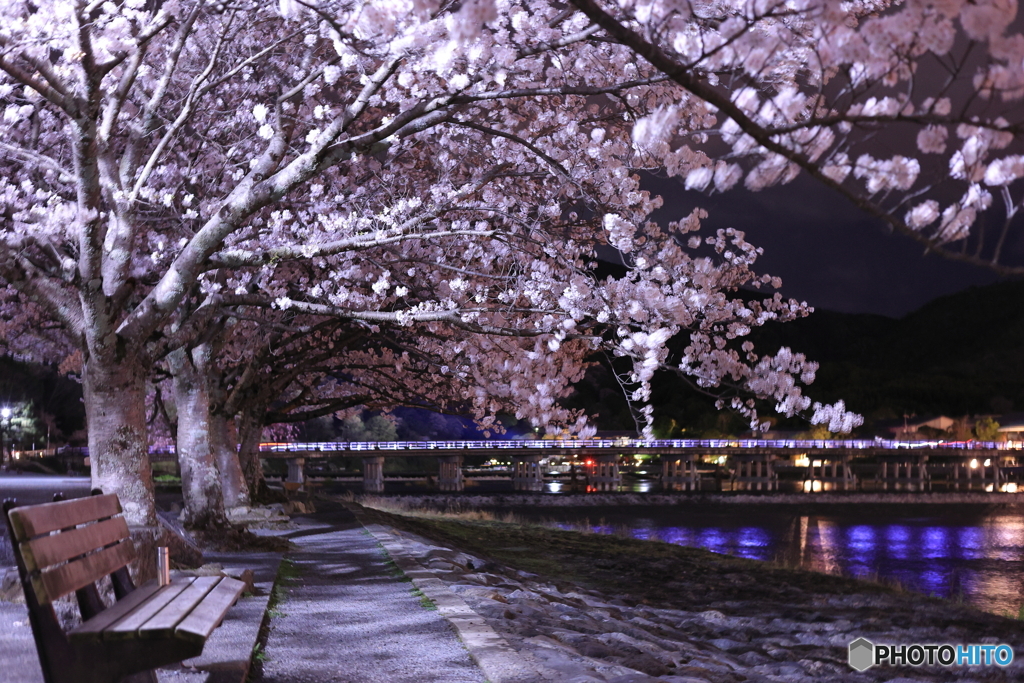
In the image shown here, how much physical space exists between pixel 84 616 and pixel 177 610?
1.71 feet

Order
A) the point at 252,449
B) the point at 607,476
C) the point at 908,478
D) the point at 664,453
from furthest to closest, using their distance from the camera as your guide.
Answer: the point at 908,478 < the point at 664,453 < the point at 607,476 < the point at 252,449

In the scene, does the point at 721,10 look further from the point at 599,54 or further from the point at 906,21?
the point at 906,21

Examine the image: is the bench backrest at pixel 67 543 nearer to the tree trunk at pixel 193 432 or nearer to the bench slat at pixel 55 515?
the bench slat at pixel 55 515

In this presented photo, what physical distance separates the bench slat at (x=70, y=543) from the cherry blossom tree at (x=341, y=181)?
9.96 ft

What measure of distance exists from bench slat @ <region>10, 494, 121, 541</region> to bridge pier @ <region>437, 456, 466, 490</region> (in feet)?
278

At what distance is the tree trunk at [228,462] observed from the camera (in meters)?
19.2

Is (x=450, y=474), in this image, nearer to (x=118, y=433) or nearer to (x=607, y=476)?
(x=607, y=476)

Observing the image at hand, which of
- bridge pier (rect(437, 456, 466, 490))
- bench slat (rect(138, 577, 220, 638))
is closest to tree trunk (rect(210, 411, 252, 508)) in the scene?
bench slat (rect(138, 577, 220, 638))

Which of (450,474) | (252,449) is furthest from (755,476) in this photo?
(252,449)

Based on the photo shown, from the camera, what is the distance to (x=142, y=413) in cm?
912

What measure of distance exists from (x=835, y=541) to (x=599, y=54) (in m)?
35.6

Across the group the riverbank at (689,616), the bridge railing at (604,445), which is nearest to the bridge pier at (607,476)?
the bridge railing at (604,445)

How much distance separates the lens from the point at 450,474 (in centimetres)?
9188

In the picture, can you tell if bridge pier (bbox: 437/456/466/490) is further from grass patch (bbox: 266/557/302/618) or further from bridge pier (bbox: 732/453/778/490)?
grass patch (bbox: 266/557/302/618)
